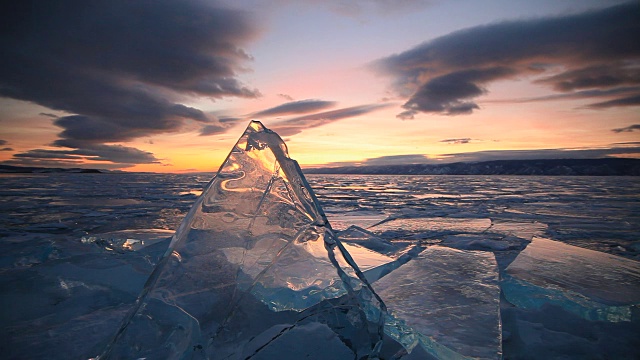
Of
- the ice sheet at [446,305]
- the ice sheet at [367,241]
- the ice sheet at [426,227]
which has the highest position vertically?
the ice sheet at [446,305]

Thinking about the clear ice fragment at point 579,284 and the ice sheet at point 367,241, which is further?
the ice sheet at point 367,241

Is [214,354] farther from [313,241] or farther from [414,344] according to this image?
[414,344]

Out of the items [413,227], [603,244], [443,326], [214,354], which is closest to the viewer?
[214,354]

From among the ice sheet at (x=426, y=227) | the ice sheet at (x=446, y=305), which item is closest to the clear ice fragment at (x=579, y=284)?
the ice sheet at (x=446, y=305)

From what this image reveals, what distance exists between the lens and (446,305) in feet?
5.62

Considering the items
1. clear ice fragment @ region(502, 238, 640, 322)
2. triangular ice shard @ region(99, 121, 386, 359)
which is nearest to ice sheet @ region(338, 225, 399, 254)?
clear ice fragment @ region(502, 238, 640, 322)

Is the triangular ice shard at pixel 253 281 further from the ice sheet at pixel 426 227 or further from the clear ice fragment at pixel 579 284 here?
the ice sheet at pixel 426 227

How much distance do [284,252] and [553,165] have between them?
435 feet

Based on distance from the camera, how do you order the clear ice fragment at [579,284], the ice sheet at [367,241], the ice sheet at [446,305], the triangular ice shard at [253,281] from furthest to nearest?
the ice sheet at [367,241] → the clear ice fragment at [579,284] → the ice sheet at [446,305] → the triangular ice shard at [253,281]

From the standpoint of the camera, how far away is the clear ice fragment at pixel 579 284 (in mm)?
1731

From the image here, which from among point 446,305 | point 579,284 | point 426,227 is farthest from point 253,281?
point 426,227

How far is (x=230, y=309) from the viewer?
133 cm

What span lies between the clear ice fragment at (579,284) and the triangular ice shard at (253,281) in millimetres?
1287

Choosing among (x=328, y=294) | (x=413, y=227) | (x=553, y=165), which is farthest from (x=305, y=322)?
(x=553, y=165)
